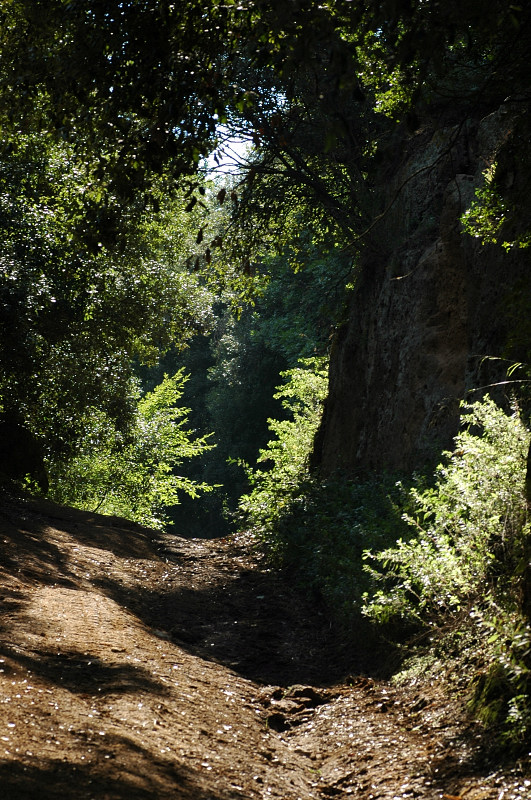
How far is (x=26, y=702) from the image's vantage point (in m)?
4.07

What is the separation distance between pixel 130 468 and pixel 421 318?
11.8 meters

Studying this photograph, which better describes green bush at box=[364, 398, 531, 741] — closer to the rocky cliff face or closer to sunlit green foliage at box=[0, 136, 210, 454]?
the rocky cliff face

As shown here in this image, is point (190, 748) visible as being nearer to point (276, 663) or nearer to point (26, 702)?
point (26, 702)

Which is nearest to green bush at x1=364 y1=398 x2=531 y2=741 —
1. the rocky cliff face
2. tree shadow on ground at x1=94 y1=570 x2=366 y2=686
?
tree shadow on ground at x1=94 y1=570 x2=366 y2=686

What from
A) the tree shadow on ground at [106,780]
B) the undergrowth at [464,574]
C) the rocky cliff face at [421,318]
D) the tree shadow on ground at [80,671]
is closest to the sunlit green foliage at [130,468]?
the rocky cliff face at [421,318]

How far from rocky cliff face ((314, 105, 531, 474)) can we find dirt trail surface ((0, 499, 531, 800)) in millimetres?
3755

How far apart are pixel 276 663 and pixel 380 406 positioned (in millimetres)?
6944

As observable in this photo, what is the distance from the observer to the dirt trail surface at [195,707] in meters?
3.60

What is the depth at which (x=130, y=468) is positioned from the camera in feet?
71.4

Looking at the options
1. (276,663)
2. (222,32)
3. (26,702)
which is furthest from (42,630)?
(222,32)

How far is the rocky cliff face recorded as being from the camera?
10.2m

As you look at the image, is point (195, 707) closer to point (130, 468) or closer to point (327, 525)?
point (327, 525)

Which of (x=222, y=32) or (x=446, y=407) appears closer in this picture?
(x=222, y=32)

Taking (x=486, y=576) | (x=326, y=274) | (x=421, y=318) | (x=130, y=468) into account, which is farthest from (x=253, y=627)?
(x=326, y=274)
